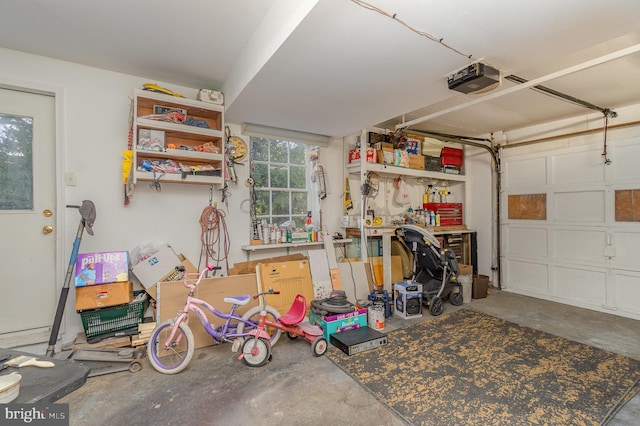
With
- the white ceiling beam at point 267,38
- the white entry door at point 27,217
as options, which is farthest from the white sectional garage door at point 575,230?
the white entry door at point 27,217

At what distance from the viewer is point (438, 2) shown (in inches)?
61.8

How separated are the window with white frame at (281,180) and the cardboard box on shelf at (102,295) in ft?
5.07

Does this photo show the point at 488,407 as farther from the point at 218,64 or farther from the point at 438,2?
the point at 218,64

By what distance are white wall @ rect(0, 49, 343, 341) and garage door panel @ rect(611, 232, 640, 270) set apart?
204 inches

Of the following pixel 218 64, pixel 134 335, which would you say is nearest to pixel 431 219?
pixel 218 64

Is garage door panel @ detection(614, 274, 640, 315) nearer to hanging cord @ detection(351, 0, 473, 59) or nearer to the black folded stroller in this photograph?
the black folded stroller

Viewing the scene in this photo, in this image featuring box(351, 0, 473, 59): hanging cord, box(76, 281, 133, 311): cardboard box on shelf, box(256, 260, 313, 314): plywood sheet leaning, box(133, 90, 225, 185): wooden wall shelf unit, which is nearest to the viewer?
box(351, 0, 473, 59): hanging cord

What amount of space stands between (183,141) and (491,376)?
3.63m

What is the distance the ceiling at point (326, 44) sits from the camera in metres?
1.67

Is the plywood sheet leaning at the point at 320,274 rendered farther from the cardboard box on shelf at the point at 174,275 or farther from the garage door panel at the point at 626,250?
the garage door panel at the point at 626,250

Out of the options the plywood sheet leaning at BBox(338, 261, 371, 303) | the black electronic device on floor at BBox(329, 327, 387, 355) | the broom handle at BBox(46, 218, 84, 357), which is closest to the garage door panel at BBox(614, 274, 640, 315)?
the plywood sheet leaning at BBox(338, 261, 371, 303)

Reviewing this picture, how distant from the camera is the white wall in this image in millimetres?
2598

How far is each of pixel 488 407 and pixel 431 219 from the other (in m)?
3.17

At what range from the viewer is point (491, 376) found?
2.21 meters
